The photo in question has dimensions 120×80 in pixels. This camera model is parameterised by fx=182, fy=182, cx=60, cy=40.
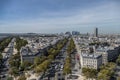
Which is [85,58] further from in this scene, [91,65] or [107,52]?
[107,52]

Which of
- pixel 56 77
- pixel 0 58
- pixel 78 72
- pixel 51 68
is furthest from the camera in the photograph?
pixel 0 58

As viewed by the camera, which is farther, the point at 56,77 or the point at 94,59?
the point at 94,59

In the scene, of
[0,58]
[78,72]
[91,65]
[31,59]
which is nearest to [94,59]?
[91,65]

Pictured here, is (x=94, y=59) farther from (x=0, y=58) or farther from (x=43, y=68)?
(x=0, y=58)

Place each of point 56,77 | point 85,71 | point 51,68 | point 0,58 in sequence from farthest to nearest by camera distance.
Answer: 1. point 0,58
2. point 51,68
3. point 85,71
4. point 56,77

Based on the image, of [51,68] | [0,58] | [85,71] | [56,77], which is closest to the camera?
[56,77]

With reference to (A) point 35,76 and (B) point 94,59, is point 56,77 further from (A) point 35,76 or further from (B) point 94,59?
(B) point 94,59

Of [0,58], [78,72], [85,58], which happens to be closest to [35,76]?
[78,72]

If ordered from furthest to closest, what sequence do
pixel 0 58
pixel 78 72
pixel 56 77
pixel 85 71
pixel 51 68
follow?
pixel 0 58, pixel 51 68, pixel 78 72, pixel 85 71, pixel 56 77
